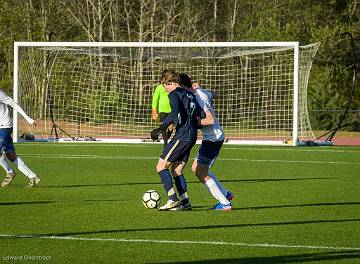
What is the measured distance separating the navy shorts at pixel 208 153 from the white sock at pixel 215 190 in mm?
226

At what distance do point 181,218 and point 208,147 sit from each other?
4.30 feet

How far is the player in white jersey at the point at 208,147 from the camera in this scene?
1416cm

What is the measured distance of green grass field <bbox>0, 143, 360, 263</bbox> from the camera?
10.4 metres

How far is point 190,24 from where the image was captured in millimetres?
54688

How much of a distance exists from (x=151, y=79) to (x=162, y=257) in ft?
88.4

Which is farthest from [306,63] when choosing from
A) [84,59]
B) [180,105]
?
[180,105]

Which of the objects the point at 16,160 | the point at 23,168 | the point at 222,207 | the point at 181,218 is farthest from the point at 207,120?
the point at 16,160

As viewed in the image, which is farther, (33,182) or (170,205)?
(33,182)

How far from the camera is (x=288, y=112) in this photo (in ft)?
115

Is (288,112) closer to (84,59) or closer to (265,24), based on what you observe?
(84,59)

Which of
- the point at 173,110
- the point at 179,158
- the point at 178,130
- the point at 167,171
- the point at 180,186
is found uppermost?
the point at 173,110

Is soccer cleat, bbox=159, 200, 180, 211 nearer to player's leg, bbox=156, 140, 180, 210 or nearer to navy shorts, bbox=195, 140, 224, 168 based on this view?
player's leg, bbox=156, 140, 180, 210

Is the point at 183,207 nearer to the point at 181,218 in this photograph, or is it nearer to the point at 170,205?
the point at 170,205

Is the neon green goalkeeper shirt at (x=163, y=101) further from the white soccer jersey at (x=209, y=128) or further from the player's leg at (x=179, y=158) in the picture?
the white soccer jersey at (x=209, y=128)
